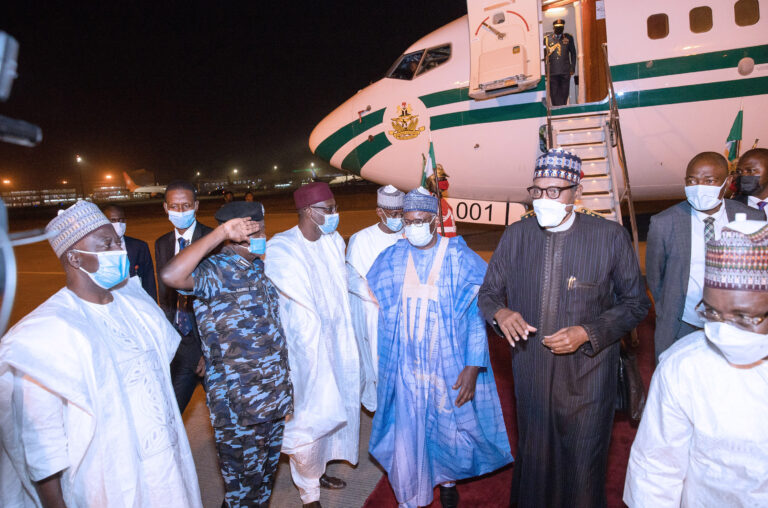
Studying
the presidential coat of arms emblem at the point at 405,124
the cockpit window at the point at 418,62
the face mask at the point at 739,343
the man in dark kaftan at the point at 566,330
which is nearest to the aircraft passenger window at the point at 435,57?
the cockpit window at the point at 418,62

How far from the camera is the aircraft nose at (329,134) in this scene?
9938 millimetres

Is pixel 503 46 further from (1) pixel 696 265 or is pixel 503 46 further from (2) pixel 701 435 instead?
(2) pixel 701 435

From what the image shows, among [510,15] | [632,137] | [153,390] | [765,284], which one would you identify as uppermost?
[510,15]

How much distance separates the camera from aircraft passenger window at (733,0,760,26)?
22.2ft

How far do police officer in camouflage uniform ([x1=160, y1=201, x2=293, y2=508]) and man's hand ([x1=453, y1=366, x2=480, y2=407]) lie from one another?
1.05 meters

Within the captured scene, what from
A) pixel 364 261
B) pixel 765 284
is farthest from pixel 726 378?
pixel 364 261

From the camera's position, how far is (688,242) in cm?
333

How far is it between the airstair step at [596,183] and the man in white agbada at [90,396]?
5.29 metres

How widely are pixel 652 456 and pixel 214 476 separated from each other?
123 inches

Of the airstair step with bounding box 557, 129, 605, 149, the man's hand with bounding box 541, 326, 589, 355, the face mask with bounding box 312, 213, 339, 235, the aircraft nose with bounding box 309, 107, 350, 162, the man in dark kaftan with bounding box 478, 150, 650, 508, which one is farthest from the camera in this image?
the aircraft nose with bounding box 309, 107, 350, 162

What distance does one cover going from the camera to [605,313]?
2502 millimetres

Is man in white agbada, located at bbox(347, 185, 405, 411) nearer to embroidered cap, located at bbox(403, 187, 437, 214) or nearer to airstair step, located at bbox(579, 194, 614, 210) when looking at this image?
embroidered cap, located at bbox(403, 187, 437, 214)

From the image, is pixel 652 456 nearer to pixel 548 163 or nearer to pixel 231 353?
pixel 548 163

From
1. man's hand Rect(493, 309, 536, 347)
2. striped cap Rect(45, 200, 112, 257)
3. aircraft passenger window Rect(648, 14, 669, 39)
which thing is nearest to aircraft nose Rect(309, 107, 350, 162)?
aircraft passenger window Rect(648, 14, 669, 39)
